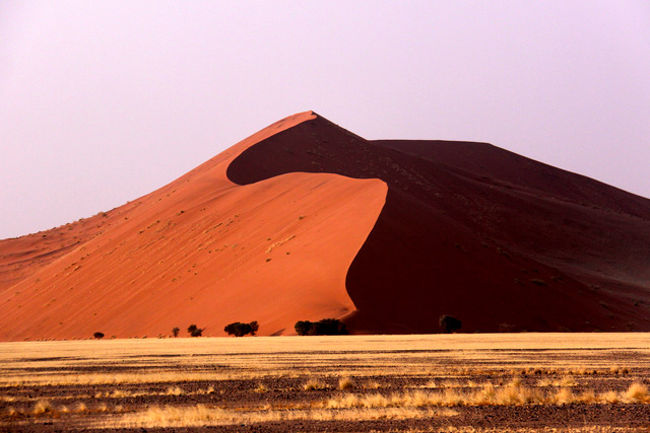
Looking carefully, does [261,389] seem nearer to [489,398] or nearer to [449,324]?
[489,398]

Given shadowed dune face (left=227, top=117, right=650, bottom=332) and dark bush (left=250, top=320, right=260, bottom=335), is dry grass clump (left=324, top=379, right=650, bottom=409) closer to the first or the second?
shadowed dune face (left=227, top=117, right=650, bottom=332)

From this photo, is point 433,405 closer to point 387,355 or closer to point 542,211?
point 387,355

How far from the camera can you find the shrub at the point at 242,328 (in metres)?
42.7

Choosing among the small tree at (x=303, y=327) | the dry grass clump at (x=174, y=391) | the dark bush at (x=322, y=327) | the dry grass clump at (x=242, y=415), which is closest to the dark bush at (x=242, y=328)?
the dark bush at (x=322, y=327)

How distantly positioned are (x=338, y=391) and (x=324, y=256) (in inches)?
1361

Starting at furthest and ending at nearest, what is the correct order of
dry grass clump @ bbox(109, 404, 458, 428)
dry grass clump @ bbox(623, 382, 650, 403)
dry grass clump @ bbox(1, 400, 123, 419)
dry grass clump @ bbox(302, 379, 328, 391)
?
dry grass clump @ bbox(302, 379, 328, 391), dry grass clump @ bbox(623, 382, 650, 403), dry grass clump @ bbox(1, 400, 123, 419), dry grass clump @ bbox(109, 404, 458, 428)

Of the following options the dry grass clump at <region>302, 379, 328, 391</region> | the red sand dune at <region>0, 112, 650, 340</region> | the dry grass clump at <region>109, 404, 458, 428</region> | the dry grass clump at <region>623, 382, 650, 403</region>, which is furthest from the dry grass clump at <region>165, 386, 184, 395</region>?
the red sand dune at <region>0, 112, 650, 340</region>

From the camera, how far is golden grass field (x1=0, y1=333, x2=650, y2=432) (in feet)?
36.2

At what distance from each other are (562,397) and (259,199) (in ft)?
181

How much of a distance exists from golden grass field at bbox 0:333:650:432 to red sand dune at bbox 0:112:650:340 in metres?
18.0

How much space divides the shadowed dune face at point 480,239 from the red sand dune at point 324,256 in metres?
0.18

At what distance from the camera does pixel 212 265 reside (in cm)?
5678

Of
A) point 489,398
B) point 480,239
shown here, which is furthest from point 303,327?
point 489,398

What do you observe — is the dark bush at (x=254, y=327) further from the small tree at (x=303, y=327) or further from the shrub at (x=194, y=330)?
the shrub at (x=194, y=330)
